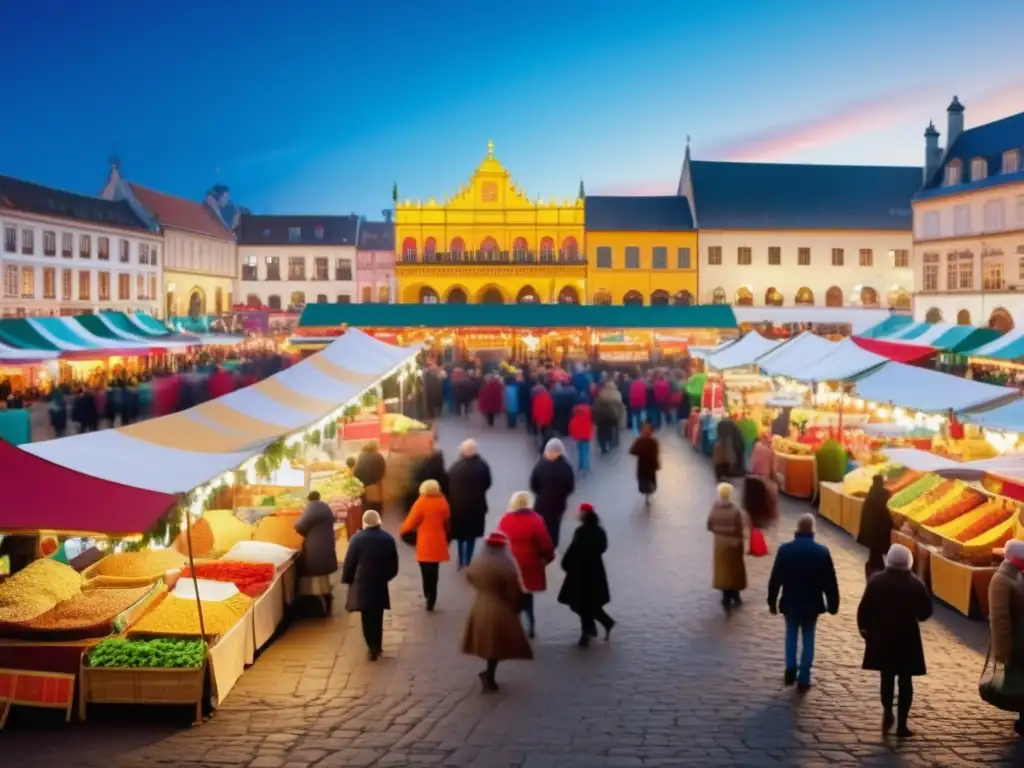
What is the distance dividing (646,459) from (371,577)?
22.2 feet

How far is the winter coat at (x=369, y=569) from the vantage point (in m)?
8.12

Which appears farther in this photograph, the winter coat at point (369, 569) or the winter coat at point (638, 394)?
the winter coat at point (638, 394)

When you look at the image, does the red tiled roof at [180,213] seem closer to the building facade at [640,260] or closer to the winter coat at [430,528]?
the building facade at [640,260]

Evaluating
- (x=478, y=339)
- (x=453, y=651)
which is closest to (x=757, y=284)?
(x=478, y=339)

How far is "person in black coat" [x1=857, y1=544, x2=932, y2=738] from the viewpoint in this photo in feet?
21.9

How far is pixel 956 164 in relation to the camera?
47719 millimetres

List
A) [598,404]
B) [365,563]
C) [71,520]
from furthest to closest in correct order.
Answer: [598,404] < [365,563] < [71,520]

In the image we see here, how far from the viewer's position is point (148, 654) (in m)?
7.02

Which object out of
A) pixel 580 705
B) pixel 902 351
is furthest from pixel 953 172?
pixel 580 705

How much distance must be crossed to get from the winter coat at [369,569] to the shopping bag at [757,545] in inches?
186

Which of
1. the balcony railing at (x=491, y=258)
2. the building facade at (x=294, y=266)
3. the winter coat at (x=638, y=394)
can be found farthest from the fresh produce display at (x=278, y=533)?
the building facade at (x=294, y=266)

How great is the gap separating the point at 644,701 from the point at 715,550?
2.67m

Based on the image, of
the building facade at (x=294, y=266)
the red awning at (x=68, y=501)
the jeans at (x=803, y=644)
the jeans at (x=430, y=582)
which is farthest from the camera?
the building facade at (x=294, y=266)

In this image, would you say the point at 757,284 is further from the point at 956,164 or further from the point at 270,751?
the point at 270,751
